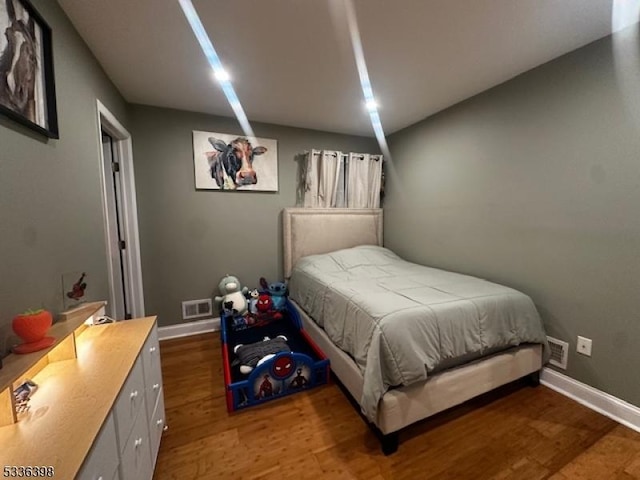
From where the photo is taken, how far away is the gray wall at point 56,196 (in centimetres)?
93

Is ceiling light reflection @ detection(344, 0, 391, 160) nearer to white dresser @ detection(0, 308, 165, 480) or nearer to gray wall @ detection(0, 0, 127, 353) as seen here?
gray wall @ detection(0, 0, 127, 353)

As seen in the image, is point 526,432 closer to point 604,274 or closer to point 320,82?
point 604,274

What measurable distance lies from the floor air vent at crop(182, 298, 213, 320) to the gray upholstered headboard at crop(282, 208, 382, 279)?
0.92m

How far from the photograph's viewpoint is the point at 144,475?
110 cm

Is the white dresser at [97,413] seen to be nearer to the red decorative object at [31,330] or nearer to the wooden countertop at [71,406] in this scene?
the wooden countertop at [71,406]

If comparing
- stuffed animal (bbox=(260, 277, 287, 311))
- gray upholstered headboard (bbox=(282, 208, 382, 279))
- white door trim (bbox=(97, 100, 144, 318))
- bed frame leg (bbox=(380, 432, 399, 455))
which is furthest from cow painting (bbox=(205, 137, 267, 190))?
bed frame leg (bbox=(380, 432, 399, 455))

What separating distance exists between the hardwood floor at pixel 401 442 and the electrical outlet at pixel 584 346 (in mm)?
357

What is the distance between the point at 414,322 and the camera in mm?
1478

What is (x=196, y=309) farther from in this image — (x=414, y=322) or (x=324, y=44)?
(x=324, y=44)

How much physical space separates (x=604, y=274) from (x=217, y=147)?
337 centimetres

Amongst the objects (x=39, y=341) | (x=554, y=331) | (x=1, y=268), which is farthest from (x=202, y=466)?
(x=554, y=331)

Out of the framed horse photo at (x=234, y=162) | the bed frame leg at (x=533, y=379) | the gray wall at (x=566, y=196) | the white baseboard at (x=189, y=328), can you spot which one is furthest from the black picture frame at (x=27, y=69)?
the bed frame leg at (x=533, y=379)

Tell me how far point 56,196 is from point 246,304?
1861mm

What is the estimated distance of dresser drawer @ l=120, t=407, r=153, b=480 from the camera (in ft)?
3.04
